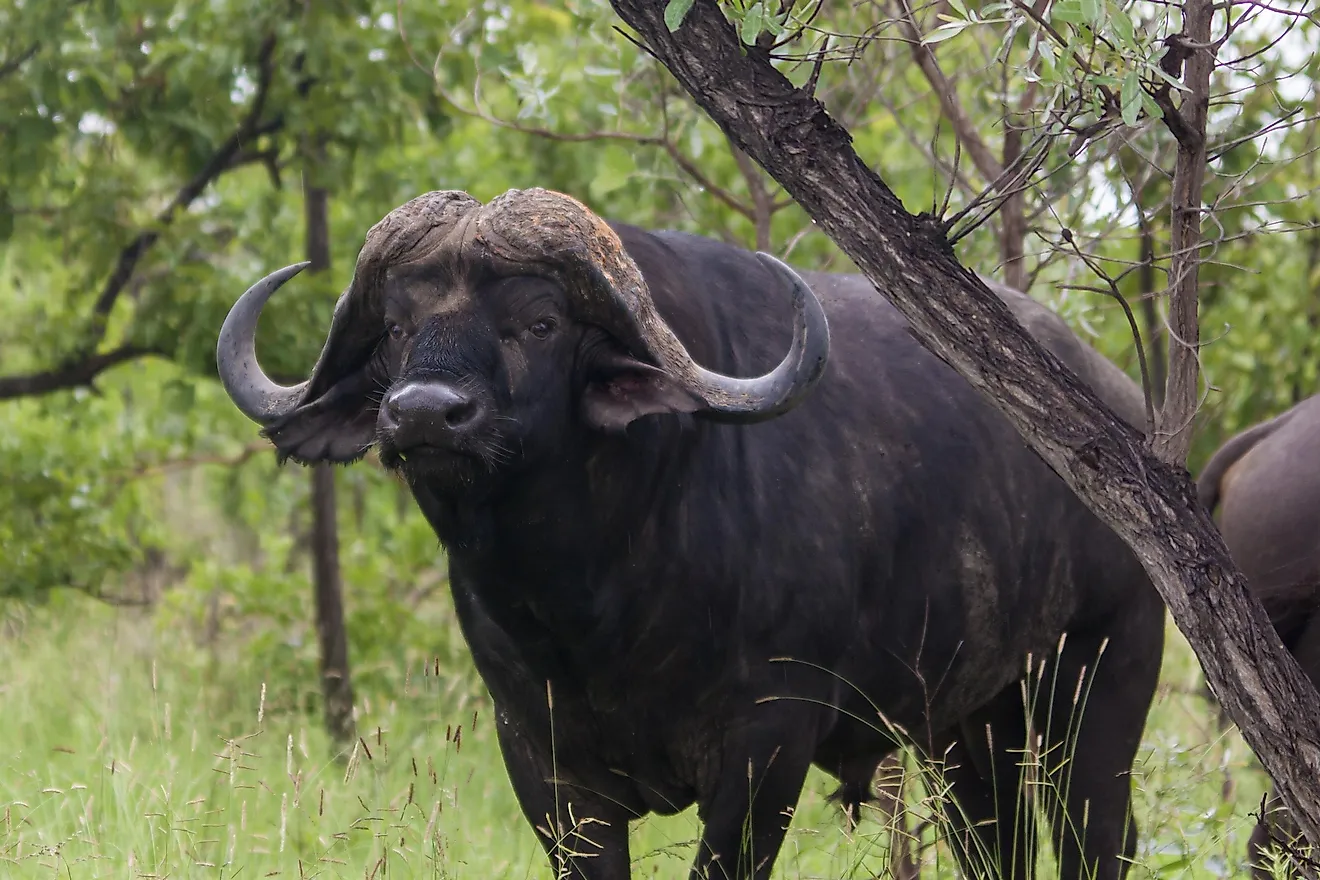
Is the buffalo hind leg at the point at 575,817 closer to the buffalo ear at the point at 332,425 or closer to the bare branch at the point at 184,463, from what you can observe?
the buffalo ear at the point at 332,425

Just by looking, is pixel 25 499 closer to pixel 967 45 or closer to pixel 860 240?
pixel 967 45

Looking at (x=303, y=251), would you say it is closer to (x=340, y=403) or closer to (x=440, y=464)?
(x=340, y=403)

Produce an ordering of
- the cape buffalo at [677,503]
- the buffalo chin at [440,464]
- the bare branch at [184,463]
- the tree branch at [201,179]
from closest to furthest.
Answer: the buffalo chin at [440,464]
the cape buffalo at [677,503]
the tree branch at [201,179]
the bare branch at [184,463]

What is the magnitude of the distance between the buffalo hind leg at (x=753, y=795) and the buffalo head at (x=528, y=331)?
73 cm

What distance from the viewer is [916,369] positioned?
169 inches

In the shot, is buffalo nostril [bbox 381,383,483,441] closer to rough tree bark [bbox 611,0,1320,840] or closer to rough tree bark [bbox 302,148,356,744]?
rough tree bark [bbox 611,0,1320,840]

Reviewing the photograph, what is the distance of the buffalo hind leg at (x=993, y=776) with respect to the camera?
4688mm

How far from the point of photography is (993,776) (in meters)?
4.73

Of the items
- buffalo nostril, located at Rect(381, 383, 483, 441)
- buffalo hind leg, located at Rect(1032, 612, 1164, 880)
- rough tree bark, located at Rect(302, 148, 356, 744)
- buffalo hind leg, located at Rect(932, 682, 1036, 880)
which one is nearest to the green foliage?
rough tree bark, located at Rect(302, 148, 356, 744)

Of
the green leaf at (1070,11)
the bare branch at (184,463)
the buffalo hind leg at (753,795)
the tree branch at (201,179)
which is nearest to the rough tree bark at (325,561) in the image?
the tree branch at (201,179)

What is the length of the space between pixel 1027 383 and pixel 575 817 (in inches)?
57.8

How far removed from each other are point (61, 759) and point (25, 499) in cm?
162

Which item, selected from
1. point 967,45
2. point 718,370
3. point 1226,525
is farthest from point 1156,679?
point 967,45

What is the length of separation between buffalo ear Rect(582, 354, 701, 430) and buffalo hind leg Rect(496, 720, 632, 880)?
0.87 metres
